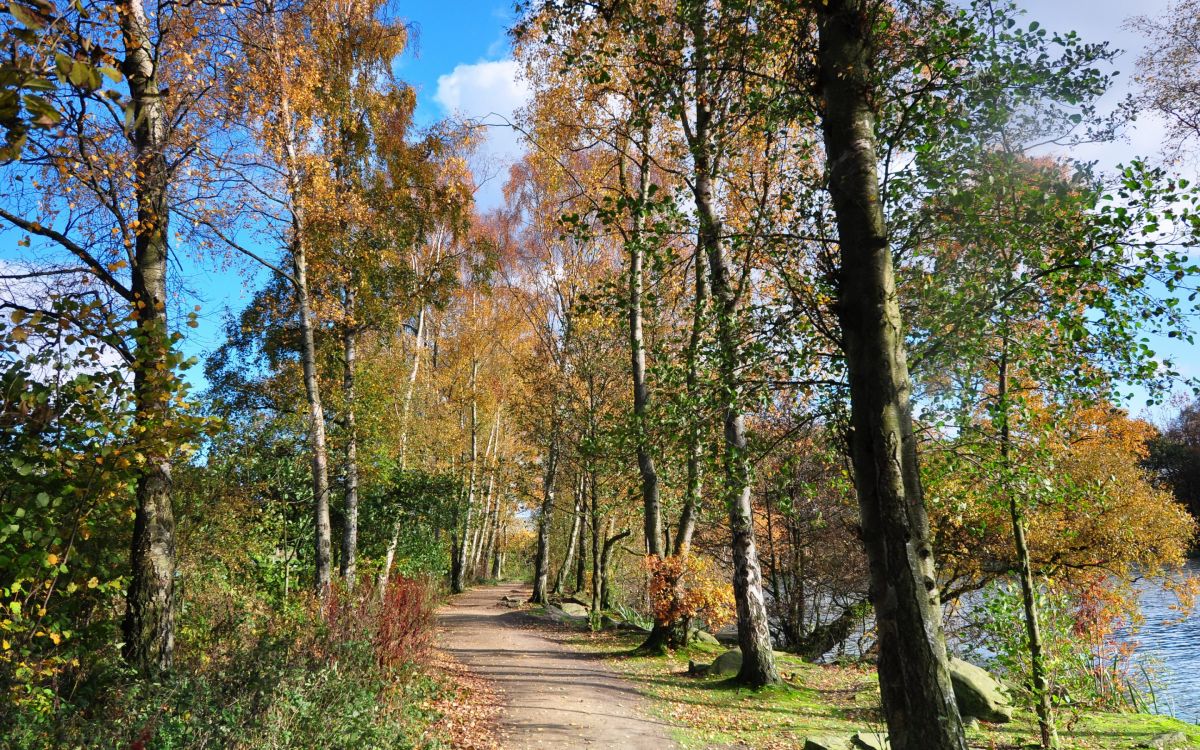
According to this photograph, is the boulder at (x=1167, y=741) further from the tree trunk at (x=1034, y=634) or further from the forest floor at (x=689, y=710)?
the tree trunk at (x=1034, y=634)

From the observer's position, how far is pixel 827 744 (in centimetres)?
585

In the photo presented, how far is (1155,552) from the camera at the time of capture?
1404 cm

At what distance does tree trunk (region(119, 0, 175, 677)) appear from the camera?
14.7 ft

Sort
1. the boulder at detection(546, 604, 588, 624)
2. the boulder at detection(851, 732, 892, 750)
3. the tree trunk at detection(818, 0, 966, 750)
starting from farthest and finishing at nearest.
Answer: the boulder at detection(546, 604, 588, 624) < the boulder at detection(851, 732, 892, 750) < the tree trunk at detection(818, 0, 966, 750)

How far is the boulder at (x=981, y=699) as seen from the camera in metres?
7.49

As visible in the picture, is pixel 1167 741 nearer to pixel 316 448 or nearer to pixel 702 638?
pixel 702 638

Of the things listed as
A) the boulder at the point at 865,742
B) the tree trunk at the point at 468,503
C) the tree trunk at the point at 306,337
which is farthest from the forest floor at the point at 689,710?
the tree trunk at the point at 468,503

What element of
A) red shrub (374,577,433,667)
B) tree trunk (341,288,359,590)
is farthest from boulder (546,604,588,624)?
red shrub (374,577,433,667)

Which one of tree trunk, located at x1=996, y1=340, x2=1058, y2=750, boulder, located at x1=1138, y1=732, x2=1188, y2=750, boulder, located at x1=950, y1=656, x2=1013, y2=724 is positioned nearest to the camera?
tree trunk, located at x1=996, y1=340, x2=1058, y2=750

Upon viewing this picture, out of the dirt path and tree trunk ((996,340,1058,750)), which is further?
the dirt path

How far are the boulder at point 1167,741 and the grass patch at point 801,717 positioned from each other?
94mm

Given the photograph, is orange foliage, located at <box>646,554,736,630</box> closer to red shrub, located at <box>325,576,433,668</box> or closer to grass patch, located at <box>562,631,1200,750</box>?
grass patch, located at <box>562,631,1200,750</box>

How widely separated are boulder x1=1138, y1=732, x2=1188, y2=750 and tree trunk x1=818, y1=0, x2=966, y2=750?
18.0 feet

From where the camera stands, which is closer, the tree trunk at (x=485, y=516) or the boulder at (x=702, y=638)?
the boulder at (x=702, y=638)
